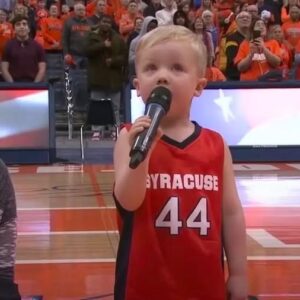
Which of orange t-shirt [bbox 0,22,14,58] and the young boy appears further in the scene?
orange t-shirt [bbox 0,22,14,58]

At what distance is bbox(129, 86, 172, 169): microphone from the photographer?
7.56 feet

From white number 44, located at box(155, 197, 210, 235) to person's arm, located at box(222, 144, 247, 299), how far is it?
0.13 metres

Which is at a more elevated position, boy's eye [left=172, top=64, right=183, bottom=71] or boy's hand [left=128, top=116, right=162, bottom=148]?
boy's eye [left=172, top=64, right=183, bottom=71]

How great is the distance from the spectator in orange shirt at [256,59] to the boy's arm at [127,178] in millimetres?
11395

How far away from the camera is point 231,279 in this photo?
9.11ft

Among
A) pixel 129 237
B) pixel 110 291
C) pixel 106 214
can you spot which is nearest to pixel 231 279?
pixel 129 237

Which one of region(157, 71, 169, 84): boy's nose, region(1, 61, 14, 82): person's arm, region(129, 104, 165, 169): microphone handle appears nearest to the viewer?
region(129, 104, 165, 169): microphone handle

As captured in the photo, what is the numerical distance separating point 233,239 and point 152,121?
0.60 metres

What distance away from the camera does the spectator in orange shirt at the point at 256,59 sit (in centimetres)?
1393

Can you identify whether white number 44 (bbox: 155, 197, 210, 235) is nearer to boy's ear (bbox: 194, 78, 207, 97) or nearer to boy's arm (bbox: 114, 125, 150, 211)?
boy's arm (bbox: 114, 125, 150, 211)

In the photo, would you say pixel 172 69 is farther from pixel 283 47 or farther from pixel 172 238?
pixel 283 47

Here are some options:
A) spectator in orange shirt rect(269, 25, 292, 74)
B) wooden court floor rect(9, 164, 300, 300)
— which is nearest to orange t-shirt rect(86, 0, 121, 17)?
spectator in orange shirt rect(269, 25, 292, 74)

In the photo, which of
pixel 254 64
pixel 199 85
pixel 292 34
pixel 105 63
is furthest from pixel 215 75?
pixel 199 85

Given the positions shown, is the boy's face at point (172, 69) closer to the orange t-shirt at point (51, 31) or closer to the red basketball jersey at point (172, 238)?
the red basketball jersey at point (172, 238)
